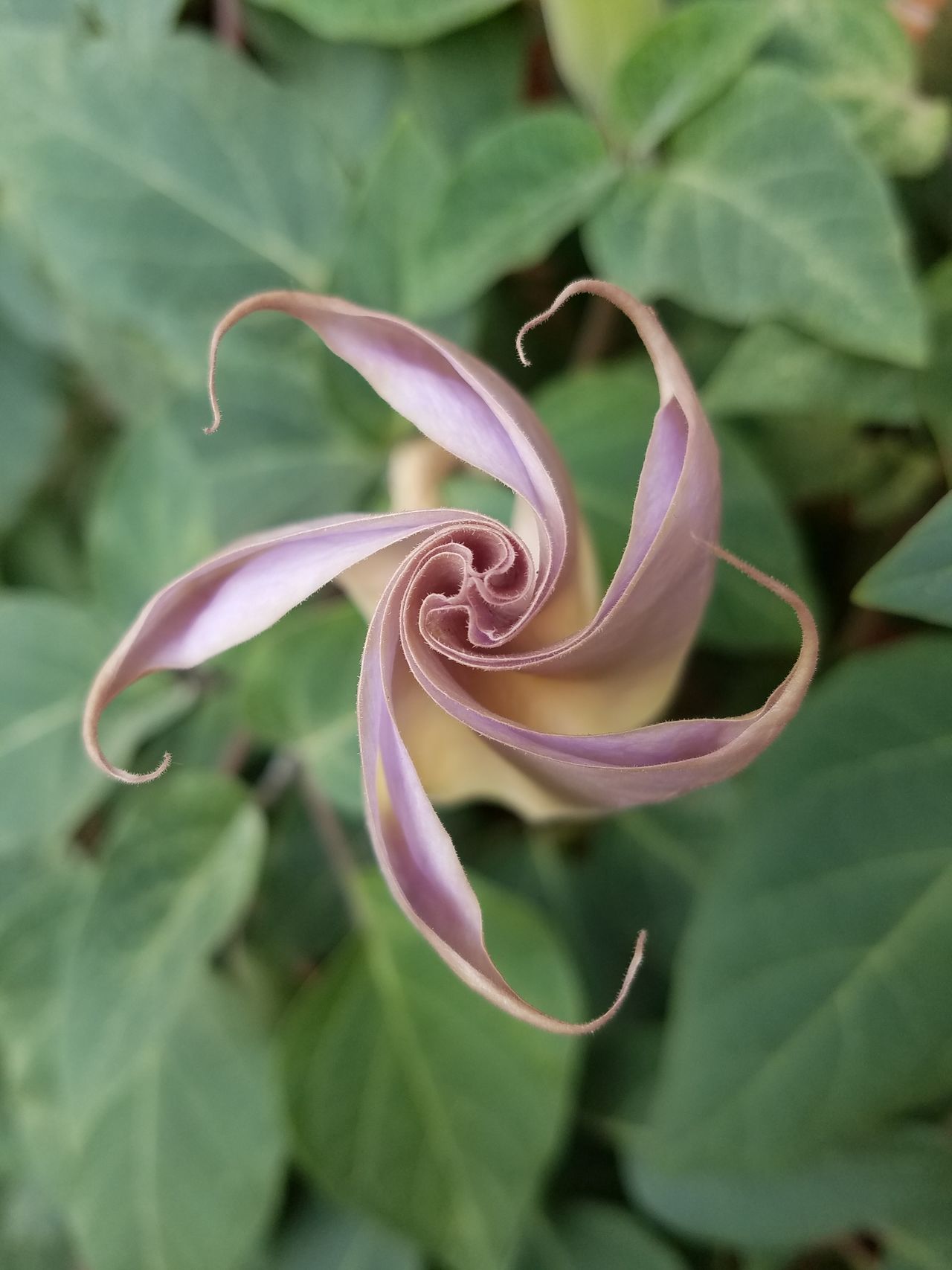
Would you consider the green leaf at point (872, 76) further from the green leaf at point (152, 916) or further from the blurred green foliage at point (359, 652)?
the green leaf at point (152, 916)

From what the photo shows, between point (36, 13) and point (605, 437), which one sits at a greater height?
point (36, 13)

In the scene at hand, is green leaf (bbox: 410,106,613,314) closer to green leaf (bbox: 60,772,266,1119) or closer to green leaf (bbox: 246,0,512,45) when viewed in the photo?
green leaf (bbox: 246,0,512,45)

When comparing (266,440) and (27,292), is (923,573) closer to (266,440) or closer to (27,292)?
(266,440)

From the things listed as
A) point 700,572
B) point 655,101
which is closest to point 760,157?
point 655,101

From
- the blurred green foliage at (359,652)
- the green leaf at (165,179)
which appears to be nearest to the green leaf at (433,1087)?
the blurred green foliage at (359,652)

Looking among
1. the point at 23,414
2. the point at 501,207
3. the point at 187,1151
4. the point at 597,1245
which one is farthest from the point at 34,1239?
the point at 501,207

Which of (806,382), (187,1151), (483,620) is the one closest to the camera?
(483,620)
